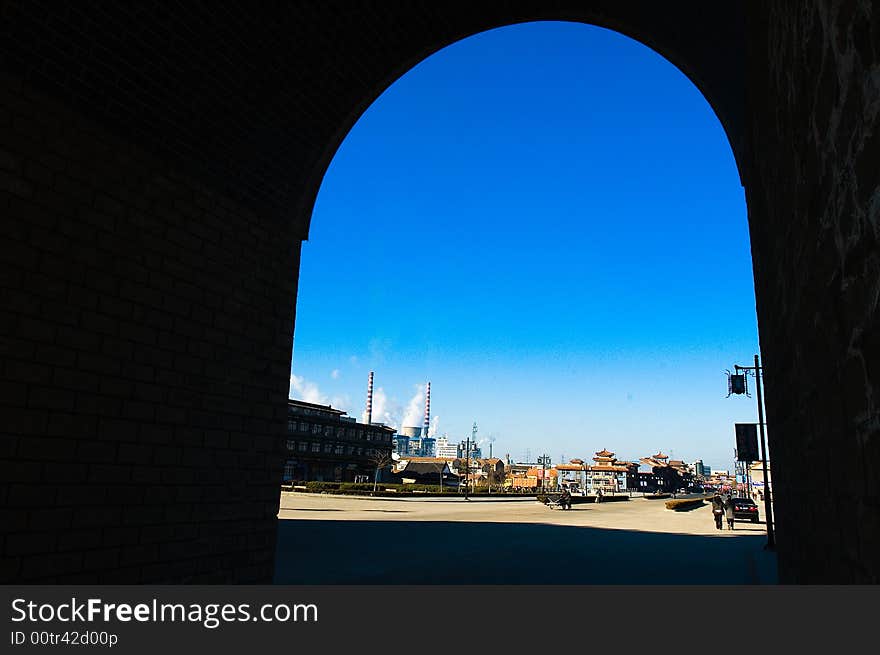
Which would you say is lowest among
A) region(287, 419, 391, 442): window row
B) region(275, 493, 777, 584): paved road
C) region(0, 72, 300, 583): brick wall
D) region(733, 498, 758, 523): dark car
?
region(275, 493, 777, 584): paved road

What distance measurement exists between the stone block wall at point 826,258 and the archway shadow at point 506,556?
6.94 meters

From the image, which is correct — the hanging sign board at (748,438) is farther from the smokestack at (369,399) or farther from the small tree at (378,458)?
the smokestack at (369,399)

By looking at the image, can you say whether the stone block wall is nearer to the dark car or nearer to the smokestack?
the dark car

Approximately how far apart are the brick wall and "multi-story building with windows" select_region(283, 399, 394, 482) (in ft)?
187

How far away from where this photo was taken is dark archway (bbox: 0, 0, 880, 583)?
4379 millimetres

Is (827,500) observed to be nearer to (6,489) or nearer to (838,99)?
(838,99)

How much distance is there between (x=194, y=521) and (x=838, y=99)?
22.5 ft

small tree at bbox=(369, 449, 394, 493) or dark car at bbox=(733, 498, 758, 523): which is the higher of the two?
small tree at bbox=(369, 449, 394, 493)

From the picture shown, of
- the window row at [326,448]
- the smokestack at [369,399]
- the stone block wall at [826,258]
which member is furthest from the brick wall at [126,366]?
the smokestack at [369,399]

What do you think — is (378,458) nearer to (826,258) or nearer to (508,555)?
(508,555)

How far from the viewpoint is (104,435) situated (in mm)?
6176

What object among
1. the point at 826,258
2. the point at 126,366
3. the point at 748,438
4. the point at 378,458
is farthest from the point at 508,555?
the point at 378,458

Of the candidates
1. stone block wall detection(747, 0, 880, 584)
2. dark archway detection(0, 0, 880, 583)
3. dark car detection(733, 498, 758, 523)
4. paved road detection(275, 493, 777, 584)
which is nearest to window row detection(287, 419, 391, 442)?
dark car detection(733, 498, 758, 523)
